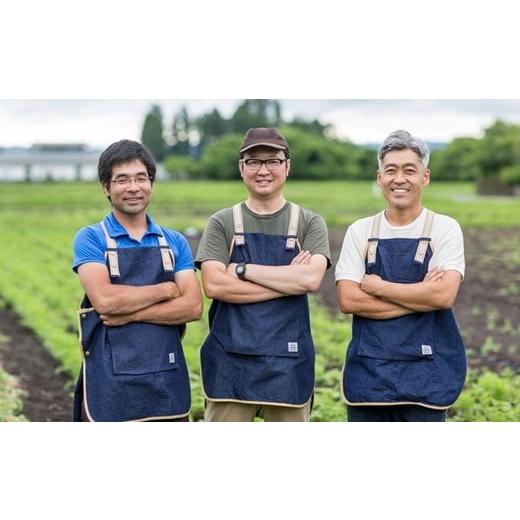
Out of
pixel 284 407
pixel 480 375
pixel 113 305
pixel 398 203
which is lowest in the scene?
pixel 480 375

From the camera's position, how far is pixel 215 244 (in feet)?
11.9

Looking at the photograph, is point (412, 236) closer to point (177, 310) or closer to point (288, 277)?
point (288, 277)

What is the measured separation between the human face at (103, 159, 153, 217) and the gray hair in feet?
3.36

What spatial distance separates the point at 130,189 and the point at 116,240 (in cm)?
24

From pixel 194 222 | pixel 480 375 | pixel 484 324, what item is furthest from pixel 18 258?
pixel 480 375

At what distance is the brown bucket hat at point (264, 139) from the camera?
3.52 m

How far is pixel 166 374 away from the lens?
3.60 meters

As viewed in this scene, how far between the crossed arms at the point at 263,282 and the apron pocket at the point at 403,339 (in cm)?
35

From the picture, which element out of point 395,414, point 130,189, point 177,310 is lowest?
point 395,414

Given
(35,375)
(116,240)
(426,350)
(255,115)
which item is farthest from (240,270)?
(255,115)

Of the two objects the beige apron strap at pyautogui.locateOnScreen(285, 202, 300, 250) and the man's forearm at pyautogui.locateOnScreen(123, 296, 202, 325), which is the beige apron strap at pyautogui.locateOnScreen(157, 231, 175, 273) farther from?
the beige apron strap at pyautogui.locateOnScreen(285, 202, 300, 250)

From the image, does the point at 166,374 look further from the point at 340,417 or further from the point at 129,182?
the point at 340,417

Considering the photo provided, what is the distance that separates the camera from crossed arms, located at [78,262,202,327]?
3.49 meters

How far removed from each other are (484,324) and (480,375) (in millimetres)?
2220
